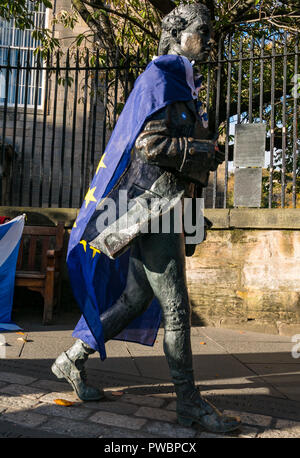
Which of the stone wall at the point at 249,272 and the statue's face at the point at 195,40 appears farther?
the stone wall at the point at 249,272

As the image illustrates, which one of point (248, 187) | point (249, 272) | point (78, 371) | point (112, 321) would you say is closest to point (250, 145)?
point (248, 187)

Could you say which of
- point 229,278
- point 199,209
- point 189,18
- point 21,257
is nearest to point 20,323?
point 21,257

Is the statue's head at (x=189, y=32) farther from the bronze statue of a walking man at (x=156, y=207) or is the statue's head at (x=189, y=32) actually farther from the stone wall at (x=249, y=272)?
the stone wall at (x=249, y=272)

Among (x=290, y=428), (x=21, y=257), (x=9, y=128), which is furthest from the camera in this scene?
(x=9, y=128)

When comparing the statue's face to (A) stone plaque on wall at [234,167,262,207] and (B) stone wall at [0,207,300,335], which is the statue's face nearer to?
(B) stone wall at [0,207,300,335]

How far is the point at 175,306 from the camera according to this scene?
2.52 meters

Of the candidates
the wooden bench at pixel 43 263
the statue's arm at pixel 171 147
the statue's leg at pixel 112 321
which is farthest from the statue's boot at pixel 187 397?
the wooden bench at pixel 43 263

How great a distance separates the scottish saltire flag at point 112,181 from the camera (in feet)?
8.17

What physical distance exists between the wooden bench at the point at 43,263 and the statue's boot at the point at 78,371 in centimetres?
249

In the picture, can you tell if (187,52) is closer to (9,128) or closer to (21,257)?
(21,257)

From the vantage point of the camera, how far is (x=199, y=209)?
9.45 feet

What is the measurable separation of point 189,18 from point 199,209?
113 centimetres

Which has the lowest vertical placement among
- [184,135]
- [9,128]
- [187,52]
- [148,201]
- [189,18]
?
[148,201]
